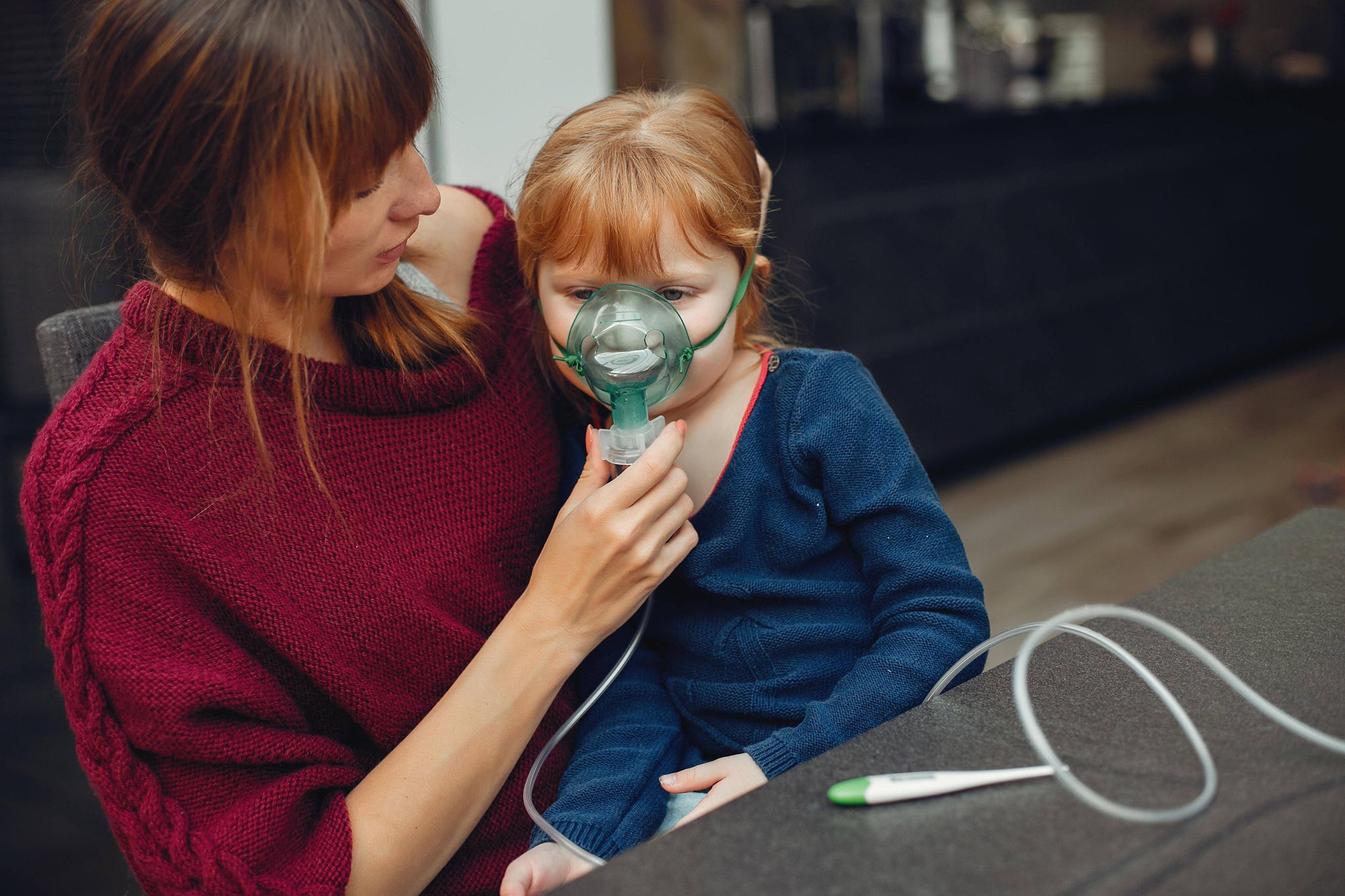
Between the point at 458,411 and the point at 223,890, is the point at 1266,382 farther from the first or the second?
the point at 223,890

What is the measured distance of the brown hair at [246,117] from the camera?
77 centimetres

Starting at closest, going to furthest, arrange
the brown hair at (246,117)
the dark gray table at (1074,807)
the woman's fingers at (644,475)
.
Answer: the dark gray table at (1074,807), the brown hair at (246,117), the woman's fingers at (644,475)

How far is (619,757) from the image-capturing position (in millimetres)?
984

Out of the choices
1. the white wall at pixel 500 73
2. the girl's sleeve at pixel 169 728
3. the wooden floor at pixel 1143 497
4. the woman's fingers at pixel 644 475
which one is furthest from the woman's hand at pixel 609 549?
the wooden floor at pixel 1143 497

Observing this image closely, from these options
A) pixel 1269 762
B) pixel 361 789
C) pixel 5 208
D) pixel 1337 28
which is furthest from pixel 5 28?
pixel 1337 28

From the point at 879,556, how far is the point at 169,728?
56cm

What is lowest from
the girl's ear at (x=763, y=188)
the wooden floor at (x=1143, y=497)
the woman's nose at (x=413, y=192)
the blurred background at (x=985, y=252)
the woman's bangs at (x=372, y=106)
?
the wooden floor at (x=1143, y=497)

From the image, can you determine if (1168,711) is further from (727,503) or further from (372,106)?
(372,106)

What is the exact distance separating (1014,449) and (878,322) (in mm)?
883

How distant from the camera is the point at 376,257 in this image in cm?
90

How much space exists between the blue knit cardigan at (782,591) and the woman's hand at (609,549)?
0.12 metres

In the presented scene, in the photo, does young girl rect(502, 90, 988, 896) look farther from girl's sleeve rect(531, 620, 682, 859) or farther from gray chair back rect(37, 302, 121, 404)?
gray chair back rect(37, 302, 121, 404)

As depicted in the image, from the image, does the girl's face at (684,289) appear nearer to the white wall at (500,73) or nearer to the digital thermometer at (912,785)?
the digital thermometer at (912,785)

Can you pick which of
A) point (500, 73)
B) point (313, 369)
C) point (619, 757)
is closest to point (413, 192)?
point (313, 369)
